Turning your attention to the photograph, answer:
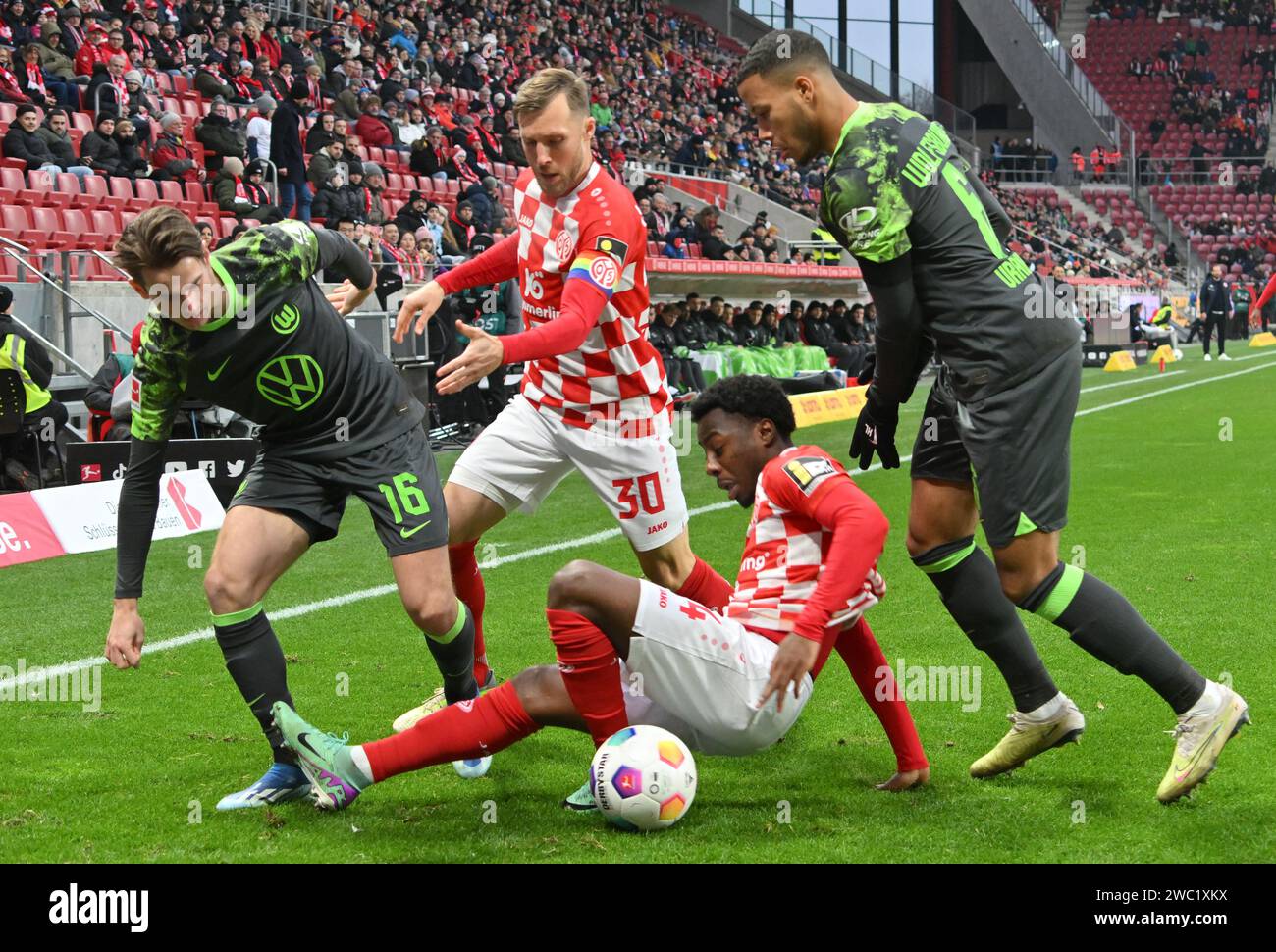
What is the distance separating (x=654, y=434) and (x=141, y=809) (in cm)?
215

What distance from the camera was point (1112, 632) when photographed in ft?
12.9

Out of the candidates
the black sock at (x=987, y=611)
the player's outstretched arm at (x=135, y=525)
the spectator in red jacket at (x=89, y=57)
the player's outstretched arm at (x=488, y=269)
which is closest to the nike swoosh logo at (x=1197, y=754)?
the black sock at (x=987, y=611)

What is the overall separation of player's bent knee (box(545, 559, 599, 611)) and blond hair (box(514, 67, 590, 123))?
1748 millimetres

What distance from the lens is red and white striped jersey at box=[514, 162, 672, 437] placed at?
4.92 m

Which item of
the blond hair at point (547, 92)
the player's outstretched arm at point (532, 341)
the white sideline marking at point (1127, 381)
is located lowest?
the white sideline marking at point (1127, 381)

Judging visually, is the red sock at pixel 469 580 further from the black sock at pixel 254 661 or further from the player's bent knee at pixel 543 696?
the player's bent knee at pixel 543 696

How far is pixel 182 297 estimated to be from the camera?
402cm

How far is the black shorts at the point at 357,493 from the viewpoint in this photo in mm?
4344

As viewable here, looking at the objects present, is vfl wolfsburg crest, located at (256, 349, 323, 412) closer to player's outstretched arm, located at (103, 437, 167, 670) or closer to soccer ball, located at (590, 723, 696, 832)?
player's outstretched arm, located at (103, 437, 167, 670)

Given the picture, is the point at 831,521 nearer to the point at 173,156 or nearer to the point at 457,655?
the point at 457,655

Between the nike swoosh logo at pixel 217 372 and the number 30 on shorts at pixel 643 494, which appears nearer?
the nike swoosh logo at pixel 217 372

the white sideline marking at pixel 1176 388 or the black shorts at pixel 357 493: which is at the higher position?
the black shorts at pixel 357 493

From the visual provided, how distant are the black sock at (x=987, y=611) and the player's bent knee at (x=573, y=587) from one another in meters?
1.07

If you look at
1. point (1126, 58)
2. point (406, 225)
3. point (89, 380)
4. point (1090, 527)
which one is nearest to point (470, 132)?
point (406, 225)
